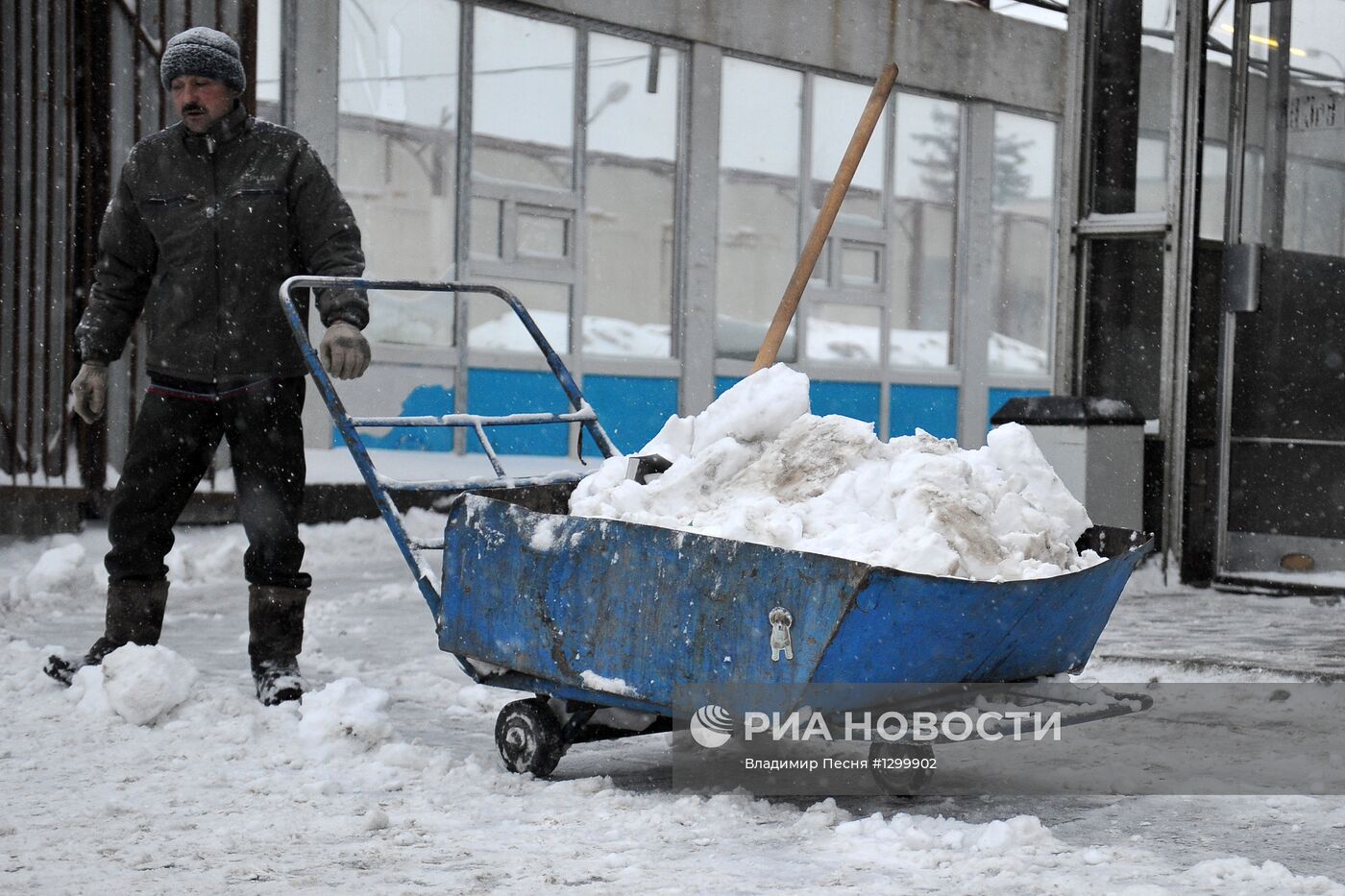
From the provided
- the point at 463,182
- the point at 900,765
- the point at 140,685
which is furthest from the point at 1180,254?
the point at 140,685

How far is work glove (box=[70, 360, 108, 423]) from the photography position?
4.75 meters

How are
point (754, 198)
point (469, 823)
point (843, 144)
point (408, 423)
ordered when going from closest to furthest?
point (469, 823)
point (408, 423)
point (754, 198)
point (843, 144)

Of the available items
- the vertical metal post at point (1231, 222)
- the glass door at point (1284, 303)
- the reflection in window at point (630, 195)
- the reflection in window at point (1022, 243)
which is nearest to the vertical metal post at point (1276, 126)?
the glass door at point (1284, 303)

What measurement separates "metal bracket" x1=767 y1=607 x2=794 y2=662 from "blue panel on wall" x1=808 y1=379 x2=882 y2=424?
9.32m

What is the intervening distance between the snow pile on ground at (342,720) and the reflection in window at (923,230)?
9702 mm

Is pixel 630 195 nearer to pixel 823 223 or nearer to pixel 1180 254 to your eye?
pixel 1180 254

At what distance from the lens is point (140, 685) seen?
4227 mm

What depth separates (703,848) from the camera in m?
3.17

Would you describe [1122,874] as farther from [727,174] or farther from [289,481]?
[727,174]

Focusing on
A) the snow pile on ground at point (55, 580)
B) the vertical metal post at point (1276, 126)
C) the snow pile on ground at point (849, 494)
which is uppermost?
the vertical metal post at point (1276, 126)

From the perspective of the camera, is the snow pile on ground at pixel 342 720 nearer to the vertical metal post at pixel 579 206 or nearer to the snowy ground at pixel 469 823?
the snowy ground at pixel 469 823

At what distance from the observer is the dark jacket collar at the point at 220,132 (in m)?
4.66

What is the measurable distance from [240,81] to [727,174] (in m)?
7.60

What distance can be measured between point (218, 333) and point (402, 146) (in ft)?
18.6
